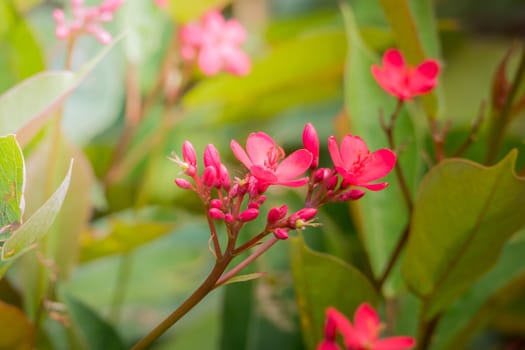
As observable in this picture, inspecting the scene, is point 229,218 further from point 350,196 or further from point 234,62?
point 234,62

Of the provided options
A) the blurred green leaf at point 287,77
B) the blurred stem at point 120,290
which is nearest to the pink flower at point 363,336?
the blurred stem at point 120,290

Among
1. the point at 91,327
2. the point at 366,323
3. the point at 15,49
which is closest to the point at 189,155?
the point at 366,323

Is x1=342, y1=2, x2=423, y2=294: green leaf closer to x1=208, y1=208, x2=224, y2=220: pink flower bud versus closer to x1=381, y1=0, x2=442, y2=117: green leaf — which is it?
x1=381, y1=0, x2=442, y2=117: green leaf

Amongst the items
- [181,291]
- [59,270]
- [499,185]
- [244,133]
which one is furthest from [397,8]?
[244,133]

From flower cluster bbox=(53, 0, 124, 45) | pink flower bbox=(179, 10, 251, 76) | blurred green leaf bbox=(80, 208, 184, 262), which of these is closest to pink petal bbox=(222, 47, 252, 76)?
pink flower bbox=(179, 10, 251, 76)

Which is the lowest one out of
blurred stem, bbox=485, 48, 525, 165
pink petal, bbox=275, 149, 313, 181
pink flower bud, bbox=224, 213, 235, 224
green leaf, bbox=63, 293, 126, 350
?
green leaf, bbox=63, 293, 126, 350

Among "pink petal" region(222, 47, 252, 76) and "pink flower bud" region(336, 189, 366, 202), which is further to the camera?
"pink petal" region(222, 47, 252, 76)

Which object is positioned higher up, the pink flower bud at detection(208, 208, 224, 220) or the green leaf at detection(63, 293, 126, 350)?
the pink flower bud at detection(208, 208, 224, 220)

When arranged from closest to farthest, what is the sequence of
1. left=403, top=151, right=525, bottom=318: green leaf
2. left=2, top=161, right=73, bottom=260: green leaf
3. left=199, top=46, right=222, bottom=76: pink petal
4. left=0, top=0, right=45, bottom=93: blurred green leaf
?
1. left=2, top=161, right=73, bottom=260: green leaf
2. left=403, top=151, right=525, bottom=318: green leaf
3. left=0, top=0, right=45, bottom=93: blurred green leaf
4. left=199, top=46, right=222, bottom=76: pink petal

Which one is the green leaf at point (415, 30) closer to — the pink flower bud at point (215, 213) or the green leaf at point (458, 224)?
the green leaf at point (458, 224)

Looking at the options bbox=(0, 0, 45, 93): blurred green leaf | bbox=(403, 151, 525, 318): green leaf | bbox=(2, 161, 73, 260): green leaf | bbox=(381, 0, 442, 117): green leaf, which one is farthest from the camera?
bbox=(0, 0, 45, 93): blurred green leaf
